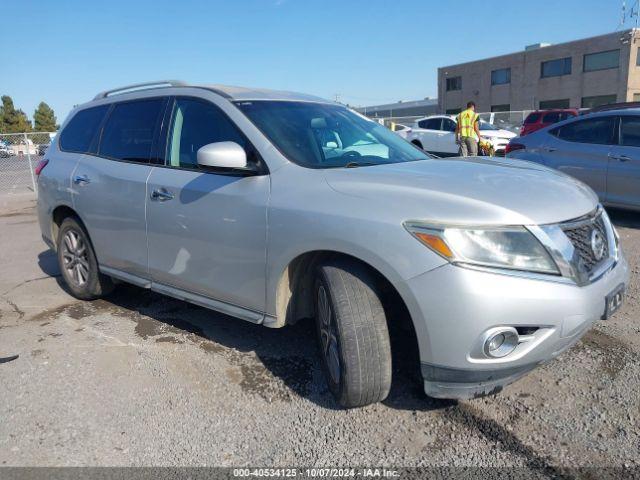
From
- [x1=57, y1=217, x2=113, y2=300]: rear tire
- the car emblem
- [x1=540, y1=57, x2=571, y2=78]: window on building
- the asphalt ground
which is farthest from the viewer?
[x1=540, y1=57, x2=571, y2=78]: window on building

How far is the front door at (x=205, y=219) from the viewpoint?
124 inches

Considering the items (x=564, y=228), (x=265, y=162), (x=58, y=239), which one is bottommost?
(x=58, y=239)

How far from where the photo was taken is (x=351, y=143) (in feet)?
12.0

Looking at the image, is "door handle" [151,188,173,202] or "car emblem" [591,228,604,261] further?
"door handle" [151,188,173,202]

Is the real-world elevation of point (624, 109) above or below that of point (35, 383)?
above

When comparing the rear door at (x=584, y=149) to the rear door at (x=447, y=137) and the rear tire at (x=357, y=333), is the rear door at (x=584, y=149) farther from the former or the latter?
the rear door at (x=447, y=137)

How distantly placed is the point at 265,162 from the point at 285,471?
1.69 meters

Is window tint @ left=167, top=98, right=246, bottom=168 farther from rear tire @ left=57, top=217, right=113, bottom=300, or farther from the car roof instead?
rear tire @ left=57, top=217, right=113, bottom=300

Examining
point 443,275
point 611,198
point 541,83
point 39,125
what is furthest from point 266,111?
point 39,125

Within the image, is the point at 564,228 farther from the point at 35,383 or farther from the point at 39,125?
the point at 39,125

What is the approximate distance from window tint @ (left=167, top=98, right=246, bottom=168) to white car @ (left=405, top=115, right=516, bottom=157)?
577 inches

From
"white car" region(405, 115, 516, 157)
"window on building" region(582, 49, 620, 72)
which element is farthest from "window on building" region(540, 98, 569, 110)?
"white car" region(405, 115, 516, 157)

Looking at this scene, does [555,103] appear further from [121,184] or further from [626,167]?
[121,184]

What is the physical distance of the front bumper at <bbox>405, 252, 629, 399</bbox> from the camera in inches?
93.0
